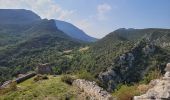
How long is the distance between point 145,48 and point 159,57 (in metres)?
9.90

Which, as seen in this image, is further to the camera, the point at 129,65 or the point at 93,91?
the point at 129,65

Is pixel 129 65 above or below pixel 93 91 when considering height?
below

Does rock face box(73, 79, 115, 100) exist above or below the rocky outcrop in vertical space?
above

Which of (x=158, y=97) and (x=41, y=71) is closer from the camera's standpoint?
(x=158, y=97)

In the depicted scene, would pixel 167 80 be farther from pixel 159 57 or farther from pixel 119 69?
pixel 159 57

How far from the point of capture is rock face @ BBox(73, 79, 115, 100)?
26.5 m

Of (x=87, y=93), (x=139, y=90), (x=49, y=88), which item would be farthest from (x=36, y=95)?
(x=139, y=90)

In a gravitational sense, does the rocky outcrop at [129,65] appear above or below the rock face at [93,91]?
below

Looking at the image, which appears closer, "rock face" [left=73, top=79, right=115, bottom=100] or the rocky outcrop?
"rock face" [left=73, top=79, right=115, bottom=100]

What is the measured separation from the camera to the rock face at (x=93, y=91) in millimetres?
26453

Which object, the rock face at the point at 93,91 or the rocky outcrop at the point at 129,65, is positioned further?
the rocky outcrop at the point at 129,65

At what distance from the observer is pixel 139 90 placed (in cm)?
2181

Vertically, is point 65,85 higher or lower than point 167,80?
lower

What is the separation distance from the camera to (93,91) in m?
30.2
